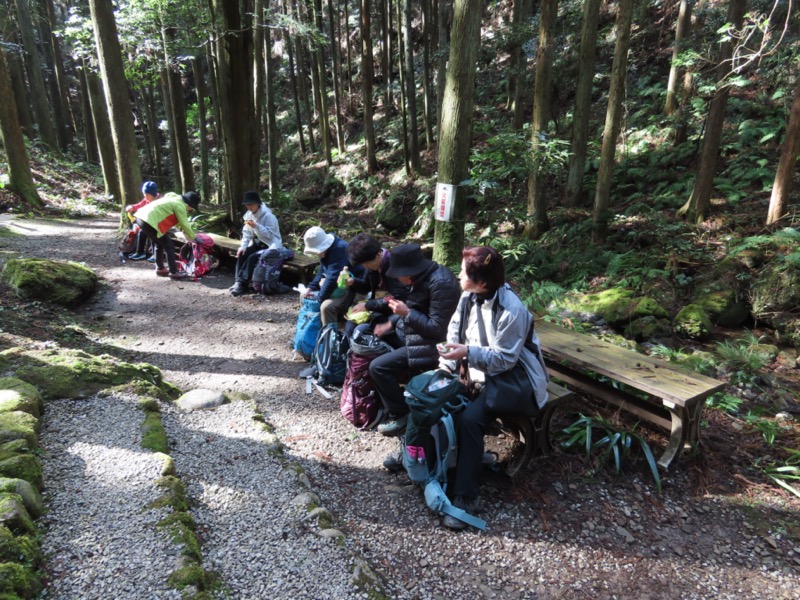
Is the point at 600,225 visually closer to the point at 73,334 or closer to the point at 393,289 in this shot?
the point at 393,289

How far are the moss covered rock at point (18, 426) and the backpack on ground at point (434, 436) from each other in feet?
7.89

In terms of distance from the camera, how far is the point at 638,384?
3.50 meters

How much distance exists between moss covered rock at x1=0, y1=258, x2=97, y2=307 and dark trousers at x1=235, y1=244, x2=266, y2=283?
2.19 metres

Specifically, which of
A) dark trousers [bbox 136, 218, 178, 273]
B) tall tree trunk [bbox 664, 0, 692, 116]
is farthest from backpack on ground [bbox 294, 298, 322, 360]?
tall tree trunk [bbox 664, 0, 692, 116]

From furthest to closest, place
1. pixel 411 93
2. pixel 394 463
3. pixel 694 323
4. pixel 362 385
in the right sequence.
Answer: pixel 411 93 < pixel 694 323 < pixel 362 385 < pixel 394 463

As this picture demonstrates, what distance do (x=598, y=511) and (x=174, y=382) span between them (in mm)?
4306

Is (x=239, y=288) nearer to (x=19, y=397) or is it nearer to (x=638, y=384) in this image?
(x=19, y=397)

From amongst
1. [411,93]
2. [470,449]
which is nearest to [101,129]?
[411,93]

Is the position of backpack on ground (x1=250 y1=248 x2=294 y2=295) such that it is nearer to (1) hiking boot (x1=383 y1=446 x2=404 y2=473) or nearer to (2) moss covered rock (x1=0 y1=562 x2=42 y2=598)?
(1) hiking boot (x1=383 y1=446 x2=404 y2=473)

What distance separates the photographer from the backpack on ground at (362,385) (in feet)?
14.0

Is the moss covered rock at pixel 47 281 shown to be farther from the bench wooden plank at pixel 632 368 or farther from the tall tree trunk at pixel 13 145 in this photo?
the tall tree trunk at pixel 13 145

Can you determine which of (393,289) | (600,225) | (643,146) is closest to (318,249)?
(393,289)

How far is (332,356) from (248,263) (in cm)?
350

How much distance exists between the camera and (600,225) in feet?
33.8
